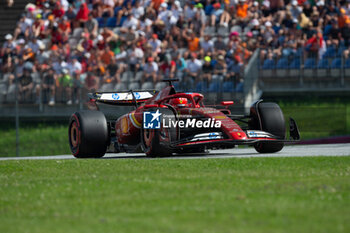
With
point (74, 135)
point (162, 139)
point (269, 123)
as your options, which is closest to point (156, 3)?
point (74, 135)

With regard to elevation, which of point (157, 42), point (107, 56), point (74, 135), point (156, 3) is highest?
point (156, 3)

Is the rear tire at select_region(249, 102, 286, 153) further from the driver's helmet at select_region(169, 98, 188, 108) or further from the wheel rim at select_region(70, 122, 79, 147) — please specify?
the wheel rim at select_region(70, 122, 79, 147)

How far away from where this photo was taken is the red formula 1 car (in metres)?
13.4

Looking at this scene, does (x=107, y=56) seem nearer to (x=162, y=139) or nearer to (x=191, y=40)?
(x=191, y=40)

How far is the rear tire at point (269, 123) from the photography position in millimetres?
14297

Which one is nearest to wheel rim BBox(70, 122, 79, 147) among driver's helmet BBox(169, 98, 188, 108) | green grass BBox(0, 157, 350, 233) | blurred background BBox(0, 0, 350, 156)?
driver's helmet BBox(169, 98, 188, 108)

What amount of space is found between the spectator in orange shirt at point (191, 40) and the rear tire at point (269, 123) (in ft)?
28.3

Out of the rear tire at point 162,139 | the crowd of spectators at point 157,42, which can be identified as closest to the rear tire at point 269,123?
the rear tire at point 162,139

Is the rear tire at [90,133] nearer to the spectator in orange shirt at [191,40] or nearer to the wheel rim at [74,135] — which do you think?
the wheel rim at [74,135]

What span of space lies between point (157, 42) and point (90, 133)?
9.13m

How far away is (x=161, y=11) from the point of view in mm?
24469

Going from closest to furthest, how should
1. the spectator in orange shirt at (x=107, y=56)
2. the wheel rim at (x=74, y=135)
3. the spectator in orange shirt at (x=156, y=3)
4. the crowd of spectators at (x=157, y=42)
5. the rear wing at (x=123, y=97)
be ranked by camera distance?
the wheel rim at (x=74, y=135), the rear wing at (x=123, y=97), the crowd of spectators at (x=157, y=42), the spectator in orange shirt at (x=107, y=56), the spectator in orange shirt at (x=156, y=3)

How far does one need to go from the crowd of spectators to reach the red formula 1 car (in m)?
6.35

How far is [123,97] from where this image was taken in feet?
52.2
